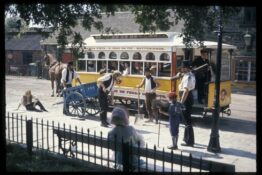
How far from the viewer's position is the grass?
6109mm

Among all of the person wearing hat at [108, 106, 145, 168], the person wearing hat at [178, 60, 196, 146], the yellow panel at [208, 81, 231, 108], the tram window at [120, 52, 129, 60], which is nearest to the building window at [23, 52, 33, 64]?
the tram window at [120, 52, 129, 60]

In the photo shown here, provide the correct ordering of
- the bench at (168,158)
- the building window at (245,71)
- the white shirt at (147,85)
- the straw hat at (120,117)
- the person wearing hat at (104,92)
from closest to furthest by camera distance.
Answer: the bench at (168,158)
the straw hat at (120,117)
the person wearing hat at (104,92)
the white shirt at (147,85)
the building window at (245,71)

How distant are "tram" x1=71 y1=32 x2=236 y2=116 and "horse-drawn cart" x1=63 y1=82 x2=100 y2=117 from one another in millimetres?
1016

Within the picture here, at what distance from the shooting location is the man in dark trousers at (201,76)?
41.1 ft

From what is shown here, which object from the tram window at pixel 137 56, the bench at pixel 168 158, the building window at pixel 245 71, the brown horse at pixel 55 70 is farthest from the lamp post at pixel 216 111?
the building window at pixel 245 71

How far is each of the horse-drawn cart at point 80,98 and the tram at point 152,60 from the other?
3.33ft

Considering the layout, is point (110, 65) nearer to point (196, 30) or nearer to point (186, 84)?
Answer: point (186, 84)

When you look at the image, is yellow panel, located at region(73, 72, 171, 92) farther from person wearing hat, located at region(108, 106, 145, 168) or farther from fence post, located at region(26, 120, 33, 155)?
person wearing hat, located at region(108, 106, 145, 168)

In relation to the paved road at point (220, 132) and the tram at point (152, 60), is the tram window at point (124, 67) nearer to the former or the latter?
the tram at point (152, 60)

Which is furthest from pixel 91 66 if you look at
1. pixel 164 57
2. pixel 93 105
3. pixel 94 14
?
pixel 94 14

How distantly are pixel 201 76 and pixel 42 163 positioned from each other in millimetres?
7695

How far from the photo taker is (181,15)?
6.92 m

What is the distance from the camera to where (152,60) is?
536 inches

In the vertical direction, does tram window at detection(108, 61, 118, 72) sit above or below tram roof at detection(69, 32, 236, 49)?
below
